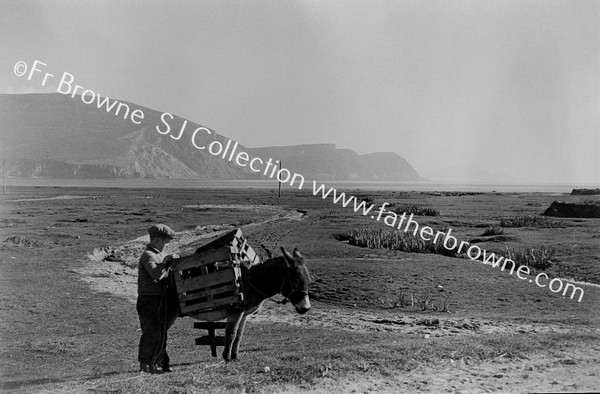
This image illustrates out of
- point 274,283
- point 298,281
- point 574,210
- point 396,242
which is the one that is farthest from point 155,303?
point 574,210

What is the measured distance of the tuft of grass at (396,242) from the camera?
23.7m

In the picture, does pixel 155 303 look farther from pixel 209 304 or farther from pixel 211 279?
pixel 211 279

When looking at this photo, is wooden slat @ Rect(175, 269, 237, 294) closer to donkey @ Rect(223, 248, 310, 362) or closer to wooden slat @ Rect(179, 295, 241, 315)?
wooden slat @ Rect(179, 295, 241, 315)

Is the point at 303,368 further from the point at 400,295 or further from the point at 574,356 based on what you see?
the point at 400,295

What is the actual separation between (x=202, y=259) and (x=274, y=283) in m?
1.18

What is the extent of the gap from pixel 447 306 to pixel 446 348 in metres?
6.14

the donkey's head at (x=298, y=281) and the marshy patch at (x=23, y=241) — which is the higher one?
the donkey's head at (x=298, y=281)

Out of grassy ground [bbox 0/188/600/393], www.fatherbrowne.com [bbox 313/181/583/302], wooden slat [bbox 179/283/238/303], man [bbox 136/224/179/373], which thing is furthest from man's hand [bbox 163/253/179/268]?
www.fatherbrowne.com [bbox 313/181/583/302]

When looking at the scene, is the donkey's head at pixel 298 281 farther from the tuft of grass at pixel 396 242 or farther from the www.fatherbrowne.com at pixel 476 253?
the tuft of grass at pixel 396 242

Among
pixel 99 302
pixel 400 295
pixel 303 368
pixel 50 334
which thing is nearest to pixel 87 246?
pixel 99 302

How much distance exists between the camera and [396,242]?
24484 mm

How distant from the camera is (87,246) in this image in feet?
74.7

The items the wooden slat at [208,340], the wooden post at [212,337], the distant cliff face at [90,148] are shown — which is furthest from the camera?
the distant cliff face at [90,148]

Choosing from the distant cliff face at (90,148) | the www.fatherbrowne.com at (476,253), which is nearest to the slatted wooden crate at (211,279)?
the www.fatherbrowne.com at (476,253)
